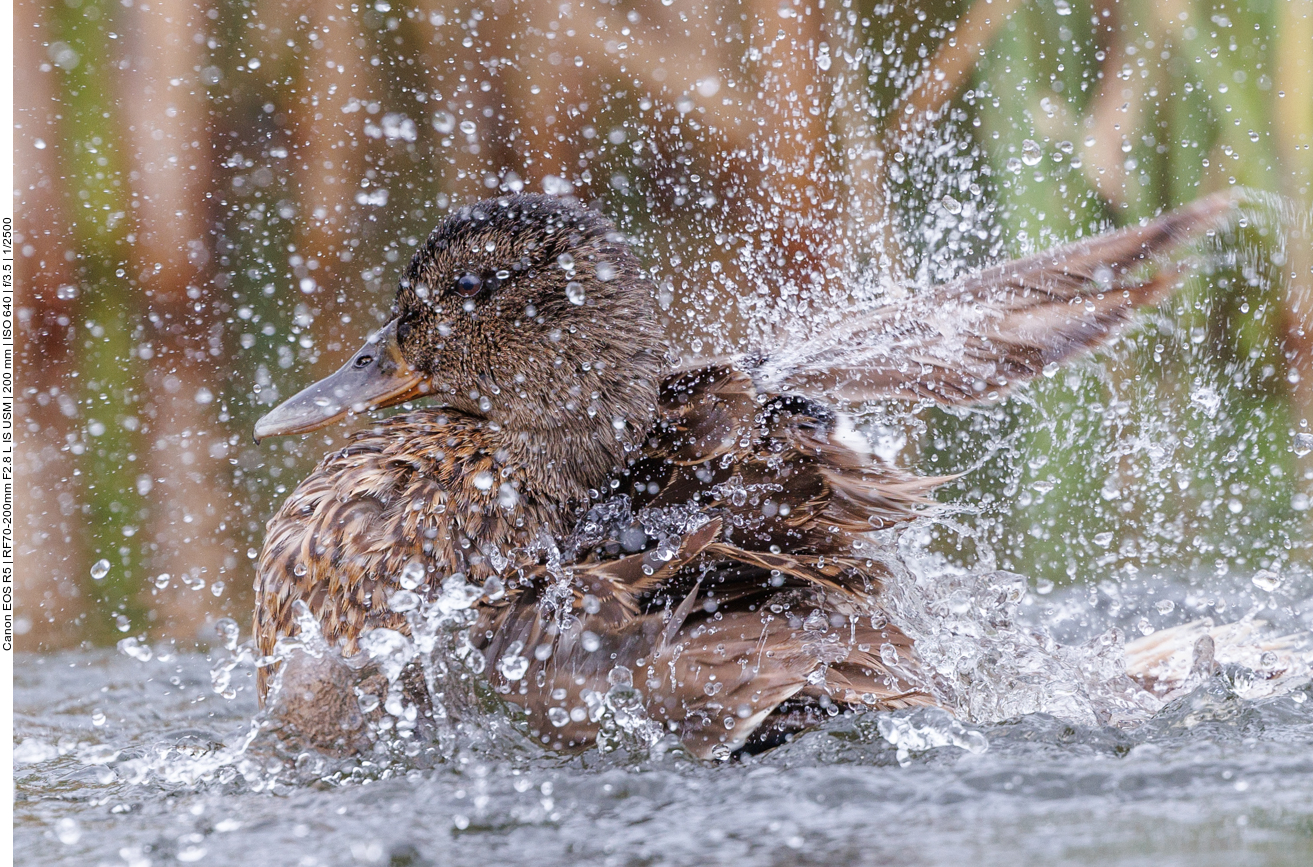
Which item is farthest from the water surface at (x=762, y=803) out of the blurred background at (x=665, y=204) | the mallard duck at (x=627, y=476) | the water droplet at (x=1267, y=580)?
the blurred background at (x=665, y=204)

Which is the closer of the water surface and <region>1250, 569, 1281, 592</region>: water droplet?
the water surface

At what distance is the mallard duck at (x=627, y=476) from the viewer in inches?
79.7

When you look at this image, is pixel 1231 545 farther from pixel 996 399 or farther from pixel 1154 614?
pixel 996 399

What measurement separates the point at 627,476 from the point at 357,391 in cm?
59

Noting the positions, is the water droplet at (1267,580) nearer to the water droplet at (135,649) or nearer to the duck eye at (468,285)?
the duck eye at (468,285)

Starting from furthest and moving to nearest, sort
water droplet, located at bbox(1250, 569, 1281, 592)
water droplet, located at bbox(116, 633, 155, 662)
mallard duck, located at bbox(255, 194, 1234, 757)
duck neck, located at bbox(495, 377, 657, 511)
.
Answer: water droplet, located at bbox(1250, 569, 1281, 592) → water droplet, located at bbox(116, 633, 155, 662) → duck neck, located at bbox(495, 377, 657, 511) → mallard duck, located at bbox(255, 194, 1234, 757)

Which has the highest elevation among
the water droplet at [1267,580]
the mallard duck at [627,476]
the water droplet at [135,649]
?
the mallard duck at [627,476]

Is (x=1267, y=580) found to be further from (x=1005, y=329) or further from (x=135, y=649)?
(x=135, y=649)

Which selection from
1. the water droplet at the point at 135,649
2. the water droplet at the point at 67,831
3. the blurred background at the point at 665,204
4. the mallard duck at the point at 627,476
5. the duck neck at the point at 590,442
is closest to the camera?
the water droplet at the point at 67,831

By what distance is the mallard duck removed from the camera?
6.64ft

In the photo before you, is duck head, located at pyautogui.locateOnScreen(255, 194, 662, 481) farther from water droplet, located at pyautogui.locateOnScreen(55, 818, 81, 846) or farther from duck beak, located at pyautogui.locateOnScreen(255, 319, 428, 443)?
water droplet, located at pyautogui.locateOnScreen(55, 818, 81, 846)

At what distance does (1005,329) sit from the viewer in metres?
2.52

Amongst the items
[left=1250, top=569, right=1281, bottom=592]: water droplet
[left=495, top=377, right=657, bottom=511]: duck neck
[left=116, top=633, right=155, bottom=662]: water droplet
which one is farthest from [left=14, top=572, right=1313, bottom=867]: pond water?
[left=1250, top=569, right=1281, bottom=592]: water droplet

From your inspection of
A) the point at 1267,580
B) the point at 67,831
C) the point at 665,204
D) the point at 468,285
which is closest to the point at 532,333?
the point at 468,285
